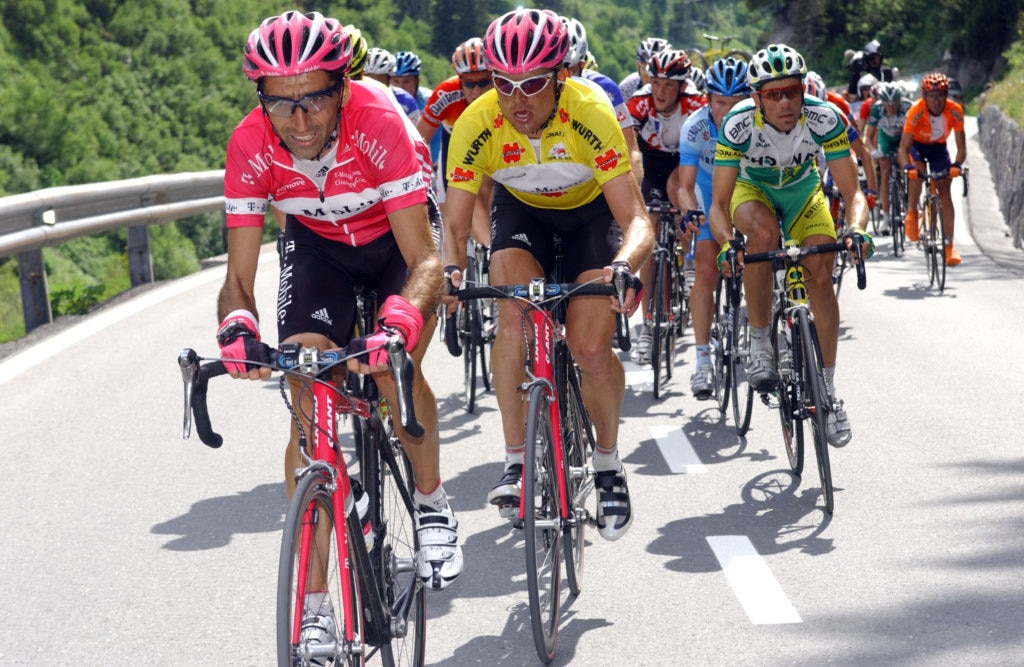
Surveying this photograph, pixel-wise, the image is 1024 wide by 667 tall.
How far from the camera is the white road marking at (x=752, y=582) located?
16.5 feet

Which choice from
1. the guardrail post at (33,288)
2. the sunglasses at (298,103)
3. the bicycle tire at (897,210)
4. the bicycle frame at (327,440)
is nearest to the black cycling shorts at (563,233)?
the sunglasses at (298,103)

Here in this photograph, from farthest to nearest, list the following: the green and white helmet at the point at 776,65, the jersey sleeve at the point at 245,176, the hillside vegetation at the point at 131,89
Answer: the hillside vegetation at the point at 131,89 → the green and white helmet at the point at 776,65 → the jersey sleeve at the point at 245,176

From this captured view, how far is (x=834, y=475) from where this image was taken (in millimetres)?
7074

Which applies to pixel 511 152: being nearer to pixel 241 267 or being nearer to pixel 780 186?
pixel 241 267

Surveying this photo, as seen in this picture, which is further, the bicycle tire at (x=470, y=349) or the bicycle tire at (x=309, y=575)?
the bicycle tire at (x=470, y=349)

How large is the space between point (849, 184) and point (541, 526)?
10.7ft

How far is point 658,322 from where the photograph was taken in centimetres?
920

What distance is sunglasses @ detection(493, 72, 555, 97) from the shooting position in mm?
5359

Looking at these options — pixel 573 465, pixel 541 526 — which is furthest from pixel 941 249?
pixel 541 526

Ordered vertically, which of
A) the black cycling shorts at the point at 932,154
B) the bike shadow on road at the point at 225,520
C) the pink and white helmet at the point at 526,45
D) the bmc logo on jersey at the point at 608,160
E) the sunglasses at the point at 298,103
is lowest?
the bike shadow on road at the point at 225,520

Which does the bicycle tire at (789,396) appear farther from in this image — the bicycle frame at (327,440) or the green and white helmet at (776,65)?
the bicycle frame at (327,440)

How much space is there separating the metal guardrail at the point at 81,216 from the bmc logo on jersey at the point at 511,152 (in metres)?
5.80

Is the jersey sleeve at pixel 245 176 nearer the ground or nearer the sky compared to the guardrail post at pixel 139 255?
nearer the sky

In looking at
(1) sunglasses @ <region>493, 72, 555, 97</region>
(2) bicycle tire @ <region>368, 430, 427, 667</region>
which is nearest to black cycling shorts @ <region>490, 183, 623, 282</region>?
(1) sunglasses @ <region>493, 72, 555, 97</region>
